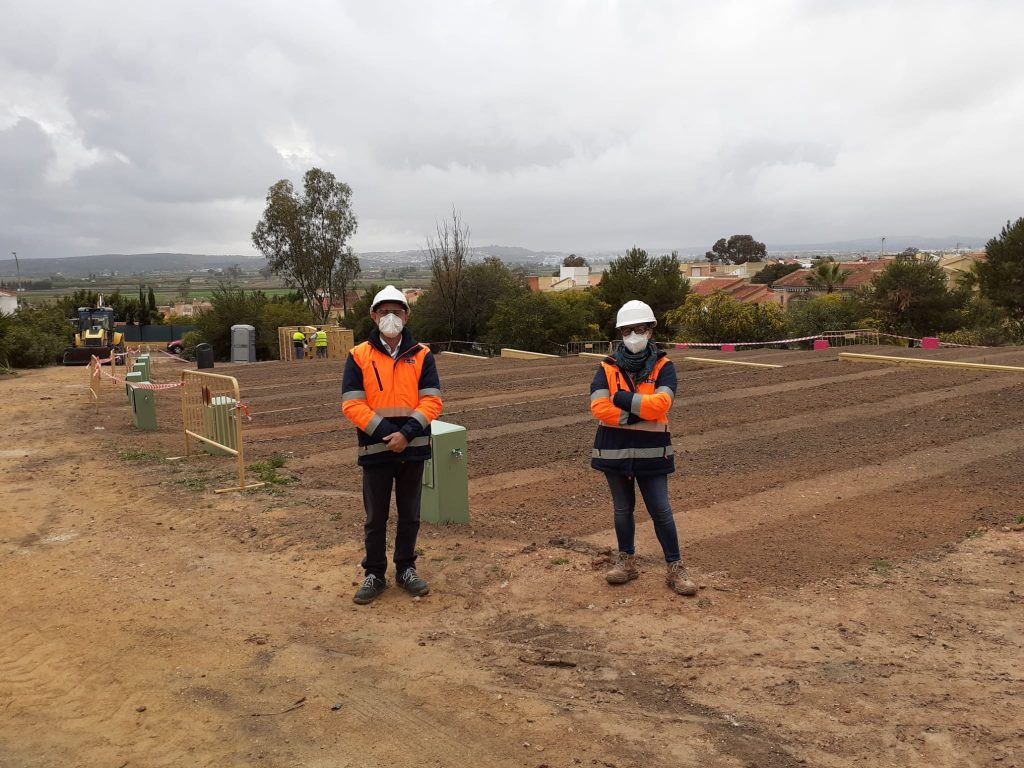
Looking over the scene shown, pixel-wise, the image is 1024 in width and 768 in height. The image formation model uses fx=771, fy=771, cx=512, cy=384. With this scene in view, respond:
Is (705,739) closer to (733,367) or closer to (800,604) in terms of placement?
(800,604)

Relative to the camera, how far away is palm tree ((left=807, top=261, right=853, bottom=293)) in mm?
62094

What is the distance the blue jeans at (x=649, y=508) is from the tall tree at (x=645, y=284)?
134 feet

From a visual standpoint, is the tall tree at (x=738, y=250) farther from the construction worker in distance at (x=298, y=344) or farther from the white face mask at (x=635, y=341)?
the white face mask at (x=635, y=341)

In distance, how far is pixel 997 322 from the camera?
37625 mm

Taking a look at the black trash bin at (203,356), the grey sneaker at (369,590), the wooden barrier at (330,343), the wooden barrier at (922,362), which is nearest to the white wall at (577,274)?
the wooden barrier at (330,343)

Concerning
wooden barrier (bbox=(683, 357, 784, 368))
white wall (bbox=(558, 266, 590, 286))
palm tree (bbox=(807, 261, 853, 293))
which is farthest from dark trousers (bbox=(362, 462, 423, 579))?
white wall (bbox=(558, 266, 590, 286))

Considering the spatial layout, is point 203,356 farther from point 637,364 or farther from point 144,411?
point 637,364

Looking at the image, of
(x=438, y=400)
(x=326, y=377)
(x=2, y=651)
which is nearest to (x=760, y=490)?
(x=438, y=400)

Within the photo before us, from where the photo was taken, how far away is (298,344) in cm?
3209

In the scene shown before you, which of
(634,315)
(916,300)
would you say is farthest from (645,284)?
(634,315)

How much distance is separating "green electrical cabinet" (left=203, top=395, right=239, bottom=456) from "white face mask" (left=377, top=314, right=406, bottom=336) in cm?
474

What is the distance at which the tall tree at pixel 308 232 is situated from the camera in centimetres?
5419

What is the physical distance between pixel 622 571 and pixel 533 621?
0.78m

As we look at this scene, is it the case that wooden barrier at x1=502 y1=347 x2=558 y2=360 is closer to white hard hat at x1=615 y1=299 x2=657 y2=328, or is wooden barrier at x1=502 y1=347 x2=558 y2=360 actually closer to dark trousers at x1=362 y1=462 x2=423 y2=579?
dark trousers at x1=362 y1=462 x2=423 y2=579
